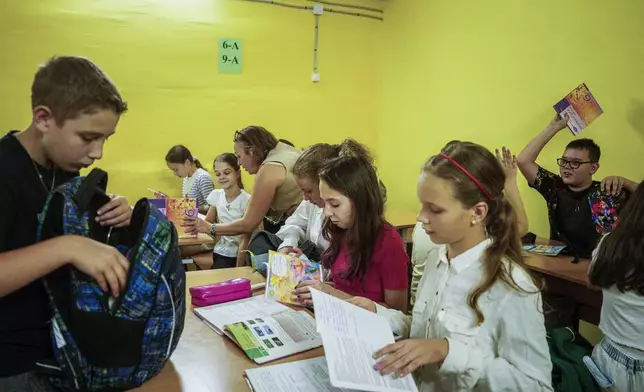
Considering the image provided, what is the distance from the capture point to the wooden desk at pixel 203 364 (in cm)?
→ 111

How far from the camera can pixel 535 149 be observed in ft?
10.2

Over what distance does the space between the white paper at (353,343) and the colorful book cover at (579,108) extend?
7.67ft

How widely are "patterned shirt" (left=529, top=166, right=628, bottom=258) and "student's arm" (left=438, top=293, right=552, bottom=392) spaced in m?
1.98

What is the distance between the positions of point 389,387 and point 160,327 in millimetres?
490

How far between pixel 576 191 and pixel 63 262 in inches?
116

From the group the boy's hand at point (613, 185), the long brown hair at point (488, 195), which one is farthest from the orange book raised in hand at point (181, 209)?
the boy's hand at point (613, 185)

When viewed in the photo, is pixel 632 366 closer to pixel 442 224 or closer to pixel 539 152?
pixel 442 224

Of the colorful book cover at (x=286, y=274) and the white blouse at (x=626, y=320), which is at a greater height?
the colorful book cover at (x=286, y=274)

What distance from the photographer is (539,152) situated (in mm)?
3156

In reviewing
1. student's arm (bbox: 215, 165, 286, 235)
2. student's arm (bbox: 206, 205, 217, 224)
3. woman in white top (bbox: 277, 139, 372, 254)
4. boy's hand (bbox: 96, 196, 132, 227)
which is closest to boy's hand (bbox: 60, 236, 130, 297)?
boy's hand (bbox: 96, 196, 132, 227)

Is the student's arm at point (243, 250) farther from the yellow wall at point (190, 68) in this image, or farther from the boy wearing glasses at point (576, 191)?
the boy wearing glasses at point (576, 191)

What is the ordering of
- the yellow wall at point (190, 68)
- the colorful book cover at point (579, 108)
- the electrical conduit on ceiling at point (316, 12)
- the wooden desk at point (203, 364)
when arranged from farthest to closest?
the electrical conduit on ceiling at point (316, 12) → the yellow wall at point (190, 68) → the colorful book cover at point (579, 108) → the wooden desk at point (203, 364)

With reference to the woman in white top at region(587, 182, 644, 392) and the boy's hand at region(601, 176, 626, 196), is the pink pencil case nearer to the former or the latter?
the woman in white top at region(587, 182, 644, 392)

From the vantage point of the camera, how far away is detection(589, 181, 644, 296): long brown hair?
1673 mm
